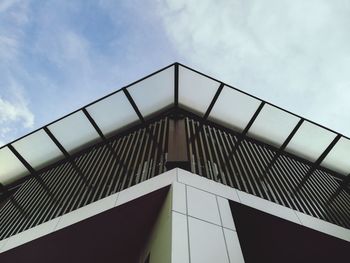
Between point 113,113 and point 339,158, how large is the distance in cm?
713

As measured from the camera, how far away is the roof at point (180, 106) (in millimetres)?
9031

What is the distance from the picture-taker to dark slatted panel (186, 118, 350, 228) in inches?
278

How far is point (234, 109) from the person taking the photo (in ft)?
30.7

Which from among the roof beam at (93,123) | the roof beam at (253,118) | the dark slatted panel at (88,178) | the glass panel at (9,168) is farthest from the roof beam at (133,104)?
the glass panel at (9,168)

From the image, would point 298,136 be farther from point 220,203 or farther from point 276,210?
point 220,203

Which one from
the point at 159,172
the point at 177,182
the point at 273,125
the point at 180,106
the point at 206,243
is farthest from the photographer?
the point at 180,106

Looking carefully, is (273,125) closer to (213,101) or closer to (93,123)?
(213,101)

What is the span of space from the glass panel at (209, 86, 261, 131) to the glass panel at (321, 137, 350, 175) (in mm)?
2767

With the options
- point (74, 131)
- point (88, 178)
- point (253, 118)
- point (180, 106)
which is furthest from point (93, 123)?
point (253, 118)

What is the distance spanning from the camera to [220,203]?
4965 mm

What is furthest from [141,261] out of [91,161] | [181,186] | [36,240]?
[91,161]

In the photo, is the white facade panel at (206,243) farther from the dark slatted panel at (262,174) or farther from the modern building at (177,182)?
the dark slatted panel at (262,174)

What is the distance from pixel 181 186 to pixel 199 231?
1.04 m

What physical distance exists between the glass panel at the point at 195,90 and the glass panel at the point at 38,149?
429 cm
